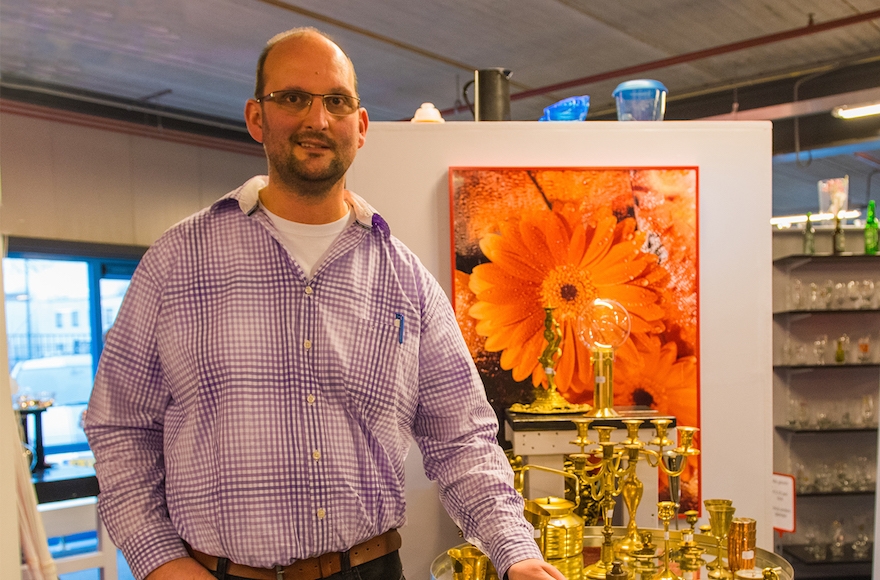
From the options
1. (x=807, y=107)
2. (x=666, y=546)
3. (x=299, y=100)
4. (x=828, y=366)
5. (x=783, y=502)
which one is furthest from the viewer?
(x=807, y=107)

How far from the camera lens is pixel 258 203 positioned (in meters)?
1.56

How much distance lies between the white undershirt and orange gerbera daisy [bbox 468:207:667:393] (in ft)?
3.81

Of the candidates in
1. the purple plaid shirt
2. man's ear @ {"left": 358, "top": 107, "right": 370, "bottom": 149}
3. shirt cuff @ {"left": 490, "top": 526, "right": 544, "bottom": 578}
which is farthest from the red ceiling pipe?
shirt cuff @ {"left": 490, "top": 526, "right": 544, "bottom": 578}

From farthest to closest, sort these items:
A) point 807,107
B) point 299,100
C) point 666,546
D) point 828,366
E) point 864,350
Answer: point 807,107, point 864,350, point 828,366, point 666,546, point 299,100

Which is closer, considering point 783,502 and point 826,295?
point 783,502

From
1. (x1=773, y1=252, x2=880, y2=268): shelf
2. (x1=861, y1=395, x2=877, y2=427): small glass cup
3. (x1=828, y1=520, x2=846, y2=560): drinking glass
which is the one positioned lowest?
(x1=828, y1=520, x2=846, y2=560): drinking glass

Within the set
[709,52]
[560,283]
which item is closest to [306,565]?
[560,283]

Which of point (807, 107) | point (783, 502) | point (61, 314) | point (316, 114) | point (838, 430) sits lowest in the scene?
point (838, 430)

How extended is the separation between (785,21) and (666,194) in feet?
10.1

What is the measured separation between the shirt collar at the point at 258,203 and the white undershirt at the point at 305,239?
0.03m

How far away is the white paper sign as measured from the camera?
2.54 metres

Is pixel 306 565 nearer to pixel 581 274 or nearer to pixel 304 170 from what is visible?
pixel 304 170

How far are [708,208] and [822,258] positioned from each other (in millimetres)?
3276

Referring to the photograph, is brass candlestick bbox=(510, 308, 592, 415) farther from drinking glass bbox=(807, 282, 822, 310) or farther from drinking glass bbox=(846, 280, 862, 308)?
drinking glass bbox=(846, 280, 862, 308)
